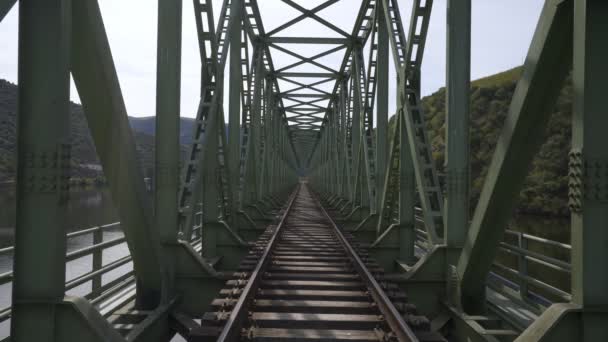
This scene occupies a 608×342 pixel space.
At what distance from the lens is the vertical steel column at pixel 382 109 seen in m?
12.0

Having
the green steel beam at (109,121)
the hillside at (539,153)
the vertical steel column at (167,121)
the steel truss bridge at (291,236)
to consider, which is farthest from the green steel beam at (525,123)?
the hillside at (539,153)

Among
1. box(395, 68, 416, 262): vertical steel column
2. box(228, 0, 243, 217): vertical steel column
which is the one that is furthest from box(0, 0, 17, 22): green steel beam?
box(228, 0, 243, 217): vertical steel column

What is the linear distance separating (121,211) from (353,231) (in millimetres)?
8179

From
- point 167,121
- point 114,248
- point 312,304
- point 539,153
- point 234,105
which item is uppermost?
point 539,153

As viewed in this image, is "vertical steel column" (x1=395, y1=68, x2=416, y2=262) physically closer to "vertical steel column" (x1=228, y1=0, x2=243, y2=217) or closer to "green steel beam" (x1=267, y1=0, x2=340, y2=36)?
"vertical steel column" (x1=228, y1=0, x2=243, y2=217)

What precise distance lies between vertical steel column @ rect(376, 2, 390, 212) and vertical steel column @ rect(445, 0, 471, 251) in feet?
19.5

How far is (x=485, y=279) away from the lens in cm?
501

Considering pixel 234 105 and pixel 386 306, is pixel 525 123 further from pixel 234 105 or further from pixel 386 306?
pixel 234 105

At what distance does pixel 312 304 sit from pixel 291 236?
5.76 meters

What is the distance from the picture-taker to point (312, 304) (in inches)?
212

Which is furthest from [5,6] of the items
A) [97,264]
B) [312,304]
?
[97,264]

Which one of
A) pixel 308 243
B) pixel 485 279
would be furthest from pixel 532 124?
pixel 308 243

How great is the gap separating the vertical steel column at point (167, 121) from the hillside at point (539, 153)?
35.2 meters

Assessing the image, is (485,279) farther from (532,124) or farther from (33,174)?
(33,174)
